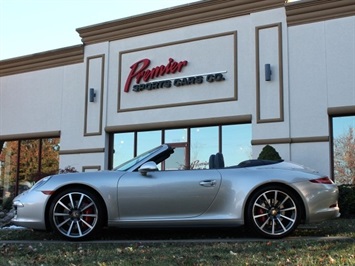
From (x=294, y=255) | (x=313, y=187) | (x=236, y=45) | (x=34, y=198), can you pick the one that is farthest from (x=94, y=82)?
(x=294, y=255)

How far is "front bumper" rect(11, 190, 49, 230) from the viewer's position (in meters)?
5.54

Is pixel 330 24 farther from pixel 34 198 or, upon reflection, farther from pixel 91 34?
pixel 34 198

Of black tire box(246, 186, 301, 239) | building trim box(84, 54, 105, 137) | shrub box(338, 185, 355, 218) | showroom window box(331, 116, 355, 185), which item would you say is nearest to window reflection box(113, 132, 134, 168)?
building trim box(84, 54, 105, 137)

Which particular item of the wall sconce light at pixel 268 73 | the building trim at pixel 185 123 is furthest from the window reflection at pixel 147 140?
the wall sconce light at pixel 268 73

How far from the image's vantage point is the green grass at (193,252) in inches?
151

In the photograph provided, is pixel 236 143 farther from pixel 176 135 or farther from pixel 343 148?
pixel 343 148

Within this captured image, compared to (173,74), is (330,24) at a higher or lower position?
higher

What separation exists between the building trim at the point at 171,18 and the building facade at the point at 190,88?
0.03m

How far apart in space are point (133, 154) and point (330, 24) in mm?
7028

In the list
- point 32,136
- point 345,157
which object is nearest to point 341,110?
point 345,157

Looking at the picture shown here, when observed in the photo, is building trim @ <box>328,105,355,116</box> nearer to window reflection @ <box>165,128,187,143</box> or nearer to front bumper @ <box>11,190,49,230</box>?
window reflection @ <box>165,128,187,143</box>

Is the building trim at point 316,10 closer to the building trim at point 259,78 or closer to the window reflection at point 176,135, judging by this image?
the building trim at point 259,78

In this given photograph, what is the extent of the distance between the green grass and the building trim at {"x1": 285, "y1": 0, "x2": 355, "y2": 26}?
24.6 feet

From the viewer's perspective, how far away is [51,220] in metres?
5.51
